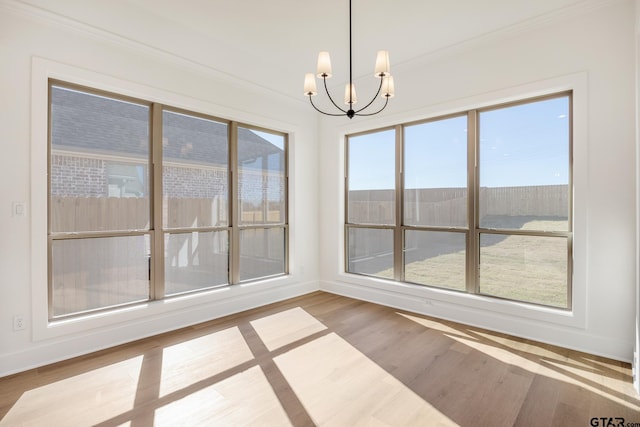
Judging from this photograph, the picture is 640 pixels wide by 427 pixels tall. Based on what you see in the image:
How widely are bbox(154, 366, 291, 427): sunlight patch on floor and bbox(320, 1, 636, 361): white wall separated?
2.48 meters

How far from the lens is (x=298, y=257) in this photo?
493cm

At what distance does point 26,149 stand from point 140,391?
223 cm

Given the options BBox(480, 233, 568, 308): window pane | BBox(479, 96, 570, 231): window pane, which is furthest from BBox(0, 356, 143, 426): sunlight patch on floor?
BBox(479, 96, 570, 231): window pane

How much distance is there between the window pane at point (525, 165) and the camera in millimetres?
3141

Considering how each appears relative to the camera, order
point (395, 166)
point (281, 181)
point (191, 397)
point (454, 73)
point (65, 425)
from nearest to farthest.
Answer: point (65, 425) → point (191, 397) → point (454, 73) → point (395, 166) → point (281, 181)

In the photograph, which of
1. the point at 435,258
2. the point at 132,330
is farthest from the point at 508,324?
the point at 132,330

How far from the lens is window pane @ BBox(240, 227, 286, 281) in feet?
14.3

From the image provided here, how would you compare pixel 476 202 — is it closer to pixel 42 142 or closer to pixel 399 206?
pixel 399 206

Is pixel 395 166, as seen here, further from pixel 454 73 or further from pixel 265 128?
pixel 265 128

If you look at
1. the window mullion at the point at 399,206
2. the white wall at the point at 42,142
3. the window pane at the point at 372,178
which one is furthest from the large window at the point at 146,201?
the window mullion at the point at 399,206

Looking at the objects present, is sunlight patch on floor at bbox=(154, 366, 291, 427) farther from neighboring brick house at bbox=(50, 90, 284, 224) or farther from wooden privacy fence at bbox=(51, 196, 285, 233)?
neighboring brick house at bbox=(50, 90, 284, 224)

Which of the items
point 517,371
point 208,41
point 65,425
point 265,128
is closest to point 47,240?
point 65,425

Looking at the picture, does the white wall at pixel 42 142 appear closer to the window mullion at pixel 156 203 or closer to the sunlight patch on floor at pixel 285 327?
the window mullion at pixel 156 203

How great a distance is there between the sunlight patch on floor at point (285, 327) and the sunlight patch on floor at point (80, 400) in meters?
1.20
